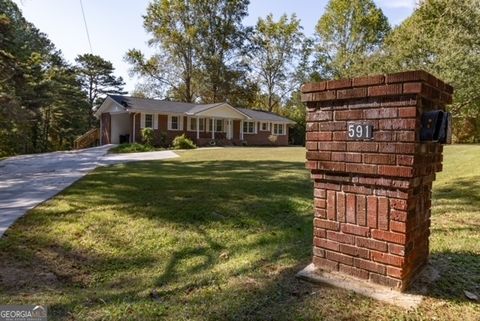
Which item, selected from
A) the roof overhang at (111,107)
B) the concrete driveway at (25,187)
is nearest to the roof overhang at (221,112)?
the roof overhang at (111,107)

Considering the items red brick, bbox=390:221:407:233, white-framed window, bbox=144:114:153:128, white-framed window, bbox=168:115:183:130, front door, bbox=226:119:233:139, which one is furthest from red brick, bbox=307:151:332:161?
front door, bbox=226:119:233:139

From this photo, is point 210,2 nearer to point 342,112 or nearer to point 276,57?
point 276,57

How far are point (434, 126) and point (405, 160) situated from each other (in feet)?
0.96

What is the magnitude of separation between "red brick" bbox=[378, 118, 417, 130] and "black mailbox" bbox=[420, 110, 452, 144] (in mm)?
110

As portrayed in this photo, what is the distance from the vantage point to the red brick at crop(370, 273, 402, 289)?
254cm

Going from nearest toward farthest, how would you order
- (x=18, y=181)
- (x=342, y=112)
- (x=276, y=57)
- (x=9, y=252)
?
(x=342, y=112) → (x=9, y=252) → (x=18, y=181) → (x=276, y=57)

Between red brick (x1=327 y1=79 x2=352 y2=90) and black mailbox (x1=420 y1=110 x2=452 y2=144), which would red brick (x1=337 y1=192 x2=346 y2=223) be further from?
red brick (x1=327 y1=79 x2=352 y2=90)

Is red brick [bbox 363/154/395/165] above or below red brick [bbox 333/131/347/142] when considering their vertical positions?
below

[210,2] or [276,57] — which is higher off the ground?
[210,2]

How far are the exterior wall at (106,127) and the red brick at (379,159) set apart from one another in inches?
990

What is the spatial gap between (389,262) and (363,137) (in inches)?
34.7

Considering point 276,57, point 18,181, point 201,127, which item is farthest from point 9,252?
point 276,57

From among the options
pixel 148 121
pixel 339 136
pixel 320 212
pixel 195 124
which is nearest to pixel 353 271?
pixel 320 212

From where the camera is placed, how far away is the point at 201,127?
92.9 ft
